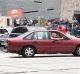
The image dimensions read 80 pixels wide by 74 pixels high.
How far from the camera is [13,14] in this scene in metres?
52.8

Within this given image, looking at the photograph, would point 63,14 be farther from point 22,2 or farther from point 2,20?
point 2,20

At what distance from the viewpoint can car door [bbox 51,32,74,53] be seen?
24.5 metres

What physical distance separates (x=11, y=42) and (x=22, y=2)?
40.5 meters

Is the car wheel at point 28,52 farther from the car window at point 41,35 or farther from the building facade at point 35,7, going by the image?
the building facade at point 35,7

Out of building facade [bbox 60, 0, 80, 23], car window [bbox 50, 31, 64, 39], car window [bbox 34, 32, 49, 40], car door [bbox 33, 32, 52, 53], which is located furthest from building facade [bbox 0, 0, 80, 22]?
car door [bbox 33, 32, 52, 53]

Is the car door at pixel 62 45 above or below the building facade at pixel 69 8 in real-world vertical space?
below

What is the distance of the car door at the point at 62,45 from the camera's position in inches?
966


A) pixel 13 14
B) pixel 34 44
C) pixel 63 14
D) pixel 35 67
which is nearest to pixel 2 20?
pixel 13 14

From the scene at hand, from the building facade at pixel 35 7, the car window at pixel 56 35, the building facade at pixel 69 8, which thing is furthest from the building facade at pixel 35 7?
the car window at pixel 56 35

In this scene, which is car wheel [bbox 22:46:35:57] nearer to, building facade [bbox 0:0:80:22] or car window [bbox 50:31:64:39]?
car window [bbox 50:31:64:39]

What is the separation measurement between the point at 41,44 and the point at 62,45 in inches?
42.8

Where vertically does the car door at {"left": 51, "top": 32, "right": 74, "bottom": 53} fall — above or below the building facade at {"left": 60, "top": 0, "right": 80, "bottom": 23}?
below

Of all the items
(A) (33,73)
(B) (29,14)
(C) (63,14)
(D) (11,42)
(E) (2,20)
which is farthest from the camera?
(B) (29,14)

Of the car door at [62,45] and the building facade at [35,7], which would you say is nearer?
the car door at [62,45]
